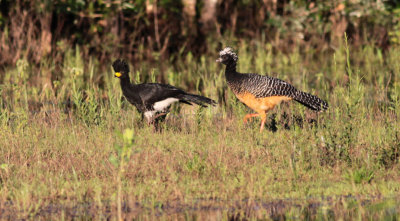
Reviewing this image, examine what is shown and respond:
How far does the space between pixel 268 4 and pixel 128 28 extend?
3.44 m

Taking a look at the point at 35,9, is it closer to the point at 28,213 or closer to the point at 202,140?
the point at 202,140

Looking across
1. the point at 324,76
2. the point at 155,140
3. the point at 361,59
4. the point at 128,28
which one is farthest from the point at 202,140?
the point at 128,28

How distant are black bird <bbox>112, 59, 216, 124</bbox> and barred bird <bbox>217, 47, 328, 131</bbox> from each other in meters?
0.46

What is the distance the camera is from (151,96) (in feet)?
30.9

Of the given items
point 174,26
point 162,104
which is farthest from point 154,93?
point 174,26

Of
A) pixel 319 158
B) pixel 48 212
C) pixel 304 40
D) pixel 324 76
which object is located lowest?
pixel 48 212

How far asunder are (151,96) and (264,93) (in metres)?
1.56

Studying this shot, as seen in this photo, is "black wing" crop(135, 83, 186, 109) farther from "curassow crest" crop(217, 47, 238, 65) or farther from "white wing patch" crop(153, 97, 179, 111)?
"curassow crest" crop(217, 47, 238, 65)

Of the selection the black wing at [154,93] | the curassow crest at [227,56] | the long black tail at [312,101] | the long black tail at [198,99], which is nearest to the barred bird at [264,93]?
the long black tail at [312,101]

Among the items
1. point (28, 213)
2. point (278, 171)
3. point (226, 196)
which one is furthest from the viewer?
point (278, 171)

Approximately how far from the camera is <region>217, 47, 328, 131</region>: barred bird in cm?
902

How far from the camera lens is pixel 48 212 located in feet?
19.6

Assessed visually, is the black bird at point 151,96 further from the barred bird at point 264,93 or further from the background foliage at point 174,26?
the background foliage at point 174,26

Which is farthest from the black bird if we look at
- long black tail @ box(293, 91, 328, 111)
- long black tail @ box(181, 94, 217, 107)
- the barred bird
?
long black tail @ box(293, 91, 328, 111)
